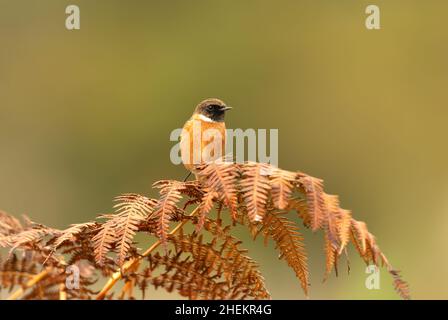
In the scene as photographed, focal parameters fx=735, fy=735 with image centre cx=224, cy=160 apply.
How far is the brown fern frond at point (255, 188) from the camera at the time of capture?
1689 millimetres

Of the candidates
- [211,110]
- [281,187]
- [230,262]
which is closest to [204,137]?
[211,110]

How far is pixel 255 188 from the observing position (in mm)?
1733

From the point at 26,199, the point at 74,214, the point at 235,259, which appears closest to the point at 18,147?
the point at 26,199

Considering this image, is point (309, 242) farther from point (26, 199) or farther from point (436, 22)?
point (436, 22)

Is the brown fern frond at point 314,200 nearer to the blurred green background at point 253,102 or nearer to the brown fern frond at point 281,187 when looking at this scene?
the brown fern frond at point 281,187

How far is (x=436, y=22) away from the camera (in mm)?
9492

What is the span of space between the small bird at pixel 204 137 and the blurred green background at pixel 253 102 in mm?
2026

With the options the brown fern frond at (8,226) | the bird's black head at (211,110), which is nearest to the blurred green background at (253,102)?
the bird's black head at (211,110)

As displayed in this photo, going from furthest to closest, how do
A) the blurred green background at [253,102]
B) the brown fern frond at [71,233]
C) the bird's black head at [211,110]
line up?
the blurred green background at [253,102] < the bird's black head at [211,110] < the brown fern frond at [71,233]

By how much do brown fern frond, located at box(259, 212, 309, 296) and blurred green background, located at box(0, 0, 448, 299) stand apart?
3.48 metres

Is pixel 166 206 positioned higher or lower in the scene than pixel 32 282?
higher

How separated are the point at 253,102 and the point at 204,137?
532cm

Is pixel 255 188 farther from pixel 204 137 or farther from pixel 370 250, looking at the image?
pixel 204 137

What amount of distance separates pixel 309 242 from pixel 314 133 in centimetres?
194
